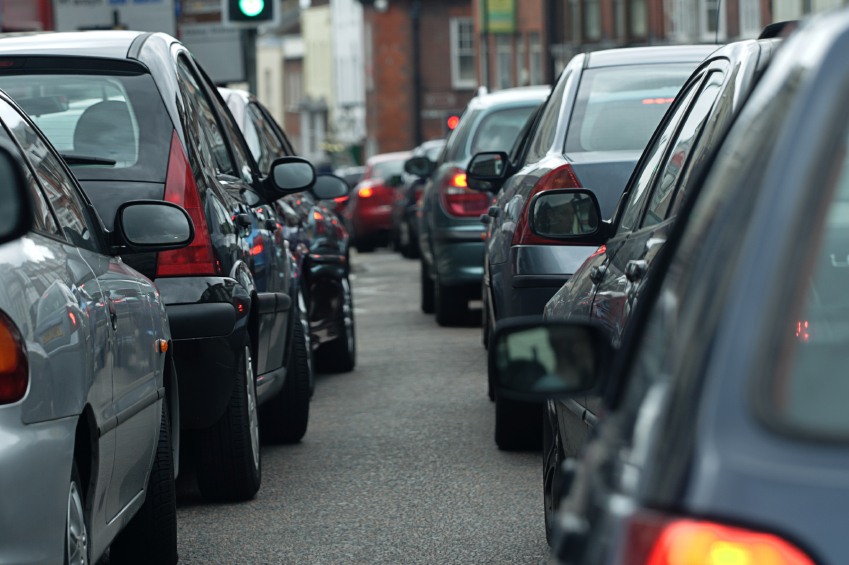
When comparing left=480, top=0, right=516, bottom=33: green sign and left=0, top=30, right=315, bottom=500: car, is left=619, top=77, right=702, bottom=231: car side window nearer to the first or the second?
left=0, top=30, right=315, bottom=500: car

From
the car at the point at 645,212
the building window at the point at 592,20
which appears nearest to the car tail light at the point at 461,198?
the car at the point at 645,212

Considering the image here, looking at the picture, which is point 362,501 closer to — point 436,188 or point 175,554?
point 175,554

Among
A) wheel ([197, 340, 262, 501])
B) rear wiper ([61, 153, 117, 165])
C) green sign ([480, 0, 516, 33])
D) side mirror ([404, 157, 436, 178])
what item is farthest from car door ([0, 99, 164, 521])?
green sign ([480, 0, 516, 33])

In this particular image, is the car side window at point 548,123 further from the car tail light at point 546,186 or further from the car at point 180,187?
the car at point 180,187

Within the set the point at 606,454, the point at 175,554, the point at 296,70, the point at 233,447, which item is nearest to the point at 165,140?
the point at 233,447

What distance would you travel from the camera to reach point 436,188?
14391 mm

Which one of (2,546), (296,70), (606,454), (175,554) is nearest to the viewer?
(606,454)

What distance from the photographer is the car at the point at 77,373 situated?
12.6 ft

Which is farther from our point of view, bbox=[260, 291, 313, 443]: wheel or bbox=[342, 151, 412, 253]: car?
bbox=[342, 151, 412, 253]: car

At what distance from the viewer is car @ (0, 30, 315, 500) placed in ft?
21.1

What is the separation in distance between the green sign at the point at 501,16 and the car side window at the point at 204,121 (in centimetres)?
5243

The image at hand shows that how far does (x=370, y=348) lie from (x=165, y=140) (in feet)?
23.1

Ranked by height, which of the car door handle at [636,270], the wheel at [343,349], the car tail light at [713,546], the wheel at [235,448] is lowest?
the wheel at [343,349]

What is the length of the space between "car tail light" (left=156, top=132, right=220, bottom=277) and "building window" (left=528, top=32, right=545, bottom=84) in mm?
53677
